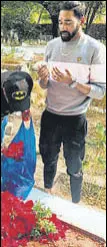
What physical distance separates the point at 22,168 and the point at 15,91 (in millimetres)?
338

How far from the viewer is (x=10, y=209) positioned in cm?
205

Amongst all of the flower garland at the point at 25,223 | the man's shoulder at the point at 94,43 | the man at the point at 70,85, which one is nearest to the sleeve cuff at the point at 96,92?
the man at the point at 70,85

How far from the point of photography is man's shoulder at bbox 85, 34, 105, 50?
193 cm

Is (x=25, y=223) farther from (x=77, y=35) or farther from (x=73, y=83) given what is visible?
(x=77, y=35)

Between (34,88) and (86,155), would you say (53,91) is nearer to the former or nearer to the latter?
(34,88)

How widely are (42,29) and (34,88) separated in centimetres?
21

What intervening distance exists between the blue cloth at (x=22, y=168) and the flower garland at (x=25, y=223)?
0.04 metres

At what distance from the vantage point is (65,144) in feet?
6.82

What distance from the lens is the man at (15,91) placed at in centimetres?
190

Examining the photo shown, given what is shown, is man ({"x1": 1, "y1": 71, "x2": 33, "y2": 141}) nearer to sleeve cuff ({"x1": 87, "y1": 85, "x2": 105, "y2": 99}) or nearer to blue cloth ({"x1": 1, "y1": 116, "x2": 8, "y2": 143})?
blue cloth ({"x1": 1, "y1": 116, "x2": 8, "y2": 143})

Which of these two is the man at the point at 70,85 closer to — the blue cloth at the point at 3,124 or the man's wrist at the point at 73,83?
the man's wrist at the point at 73,83

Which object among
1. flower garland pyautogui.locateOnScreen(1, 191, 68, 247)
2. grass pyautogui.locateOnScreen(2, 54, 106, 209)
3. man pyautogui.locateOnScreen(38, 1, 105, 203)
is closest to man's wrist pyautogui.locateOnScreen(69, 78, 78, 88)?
man pyautogui.locateOnScreen(38, 1, 105, 203)

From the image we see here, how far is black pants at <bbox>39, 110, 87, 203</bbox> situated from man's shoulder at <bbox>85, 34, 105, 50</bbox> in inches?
10.2

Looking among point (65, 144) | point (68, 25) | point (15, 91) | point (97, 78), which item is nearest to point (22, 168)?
point (65, 144)
